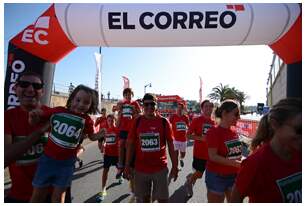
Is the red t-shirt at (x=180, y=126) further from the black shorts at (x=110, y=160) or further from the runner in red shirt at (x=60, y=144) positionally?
the runner in red shirt at (x=60, y=144)

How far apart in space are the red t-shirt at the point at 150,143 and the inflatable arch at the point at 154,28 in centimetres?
123

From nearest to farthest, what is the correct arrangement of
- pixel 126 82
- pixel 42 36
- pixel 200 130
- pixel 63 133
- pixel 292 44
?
1. pixel 63 133
2. pixel 292 44
3. pixel 42 36
4. pixel 200 130
5. pixel 126 82

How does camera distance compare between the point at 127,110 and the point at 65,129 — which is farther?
the point at 127,110

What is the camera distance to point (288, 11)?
3.63 metres

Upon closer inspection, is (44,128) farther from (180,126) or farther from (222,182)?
(180,126)

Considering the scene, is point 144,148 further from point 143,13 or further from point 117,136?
point 117,136

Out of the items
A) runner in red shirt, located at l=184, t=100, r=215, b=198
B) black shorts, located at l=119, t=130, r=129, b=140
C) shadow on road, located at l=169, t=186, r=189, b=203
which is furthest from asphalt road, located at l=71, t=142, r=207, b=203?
black shorts, located at l=119, t=130, r=129, b=140

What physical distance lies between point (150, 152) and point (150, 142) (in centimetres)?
14

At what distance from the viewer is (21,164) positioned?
2426mm

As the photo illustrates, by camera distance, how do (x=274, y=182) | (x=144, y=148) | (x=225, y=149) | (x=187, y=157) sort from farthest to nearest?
1. (x=187, y=157)
2. (x=144, y=148)
3. (x=225, y=149)
4. (x=274, y=182)

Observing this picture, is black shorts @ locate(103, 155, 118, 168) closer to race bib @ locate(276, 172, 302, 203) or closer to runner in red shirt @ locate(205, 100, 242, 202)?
runner in red shirt @ locate(205, 100, 242, 202)

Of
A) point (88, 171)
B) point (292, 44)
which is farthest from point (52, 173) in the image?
point (88, 171)

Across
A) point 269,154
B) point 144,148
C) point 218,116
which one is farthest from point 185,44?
point 269,154

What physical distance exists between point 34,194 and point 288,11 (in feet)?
12.4
